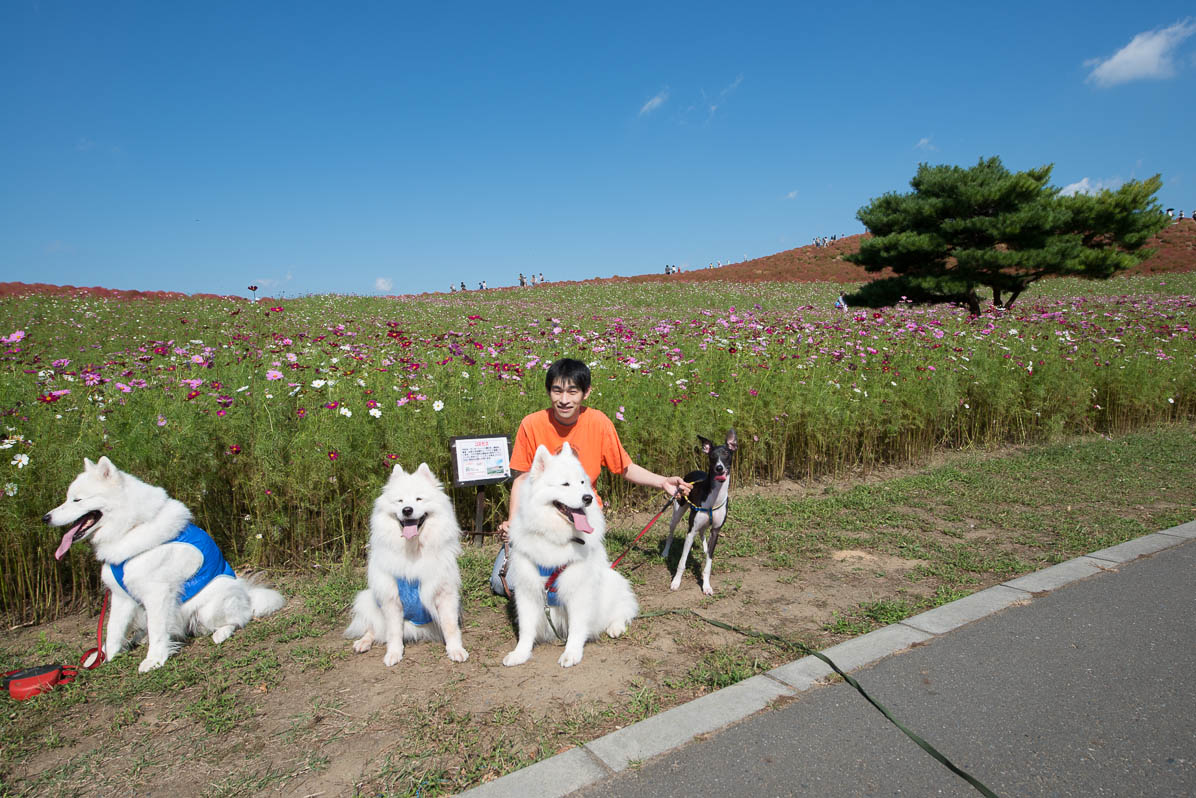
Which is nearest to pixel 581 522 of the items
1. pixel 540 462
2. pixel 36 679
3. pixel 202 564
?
pixel 540 462

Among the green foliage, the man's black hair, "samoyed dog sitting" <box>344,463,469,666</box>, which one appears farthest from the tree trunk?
"samoyed dog sitting" <box>344,463,469,666</box>

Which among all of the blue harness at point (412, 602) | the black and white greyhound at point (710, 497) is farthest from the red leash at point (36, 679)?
the black and white greyhound at point (710, 497)

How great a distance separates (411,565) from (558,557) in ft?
2.43

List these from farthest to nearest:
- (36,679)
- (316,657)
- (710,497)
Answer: (710,497)
(316,657)
(36,679)

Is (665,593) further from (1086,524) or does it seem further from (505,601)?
(1086,524)

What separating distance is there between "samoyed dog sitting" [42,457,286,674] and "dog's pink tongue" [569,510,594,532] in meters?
2.08

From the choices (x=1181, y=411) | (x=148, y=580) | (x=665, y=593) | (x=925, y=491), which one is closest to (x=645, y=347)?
(x=925, y=491)

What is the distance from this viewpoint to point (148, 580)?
318cm

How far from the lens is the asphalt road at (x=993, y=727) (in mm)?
2197

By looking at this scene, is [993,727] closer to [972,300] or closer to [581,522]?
[581,522]

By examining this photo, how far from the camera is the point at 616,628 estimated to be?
11.5 ft

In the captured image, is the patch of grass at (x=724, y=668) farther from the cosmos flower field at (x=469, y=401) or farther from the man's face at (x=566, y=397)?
the cosmos flower field at (x=469, y=401)

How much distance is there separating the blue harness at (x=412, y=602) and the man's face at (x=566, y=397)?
1.21 meters

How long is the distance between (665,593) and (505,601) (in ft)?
→ 3.48
